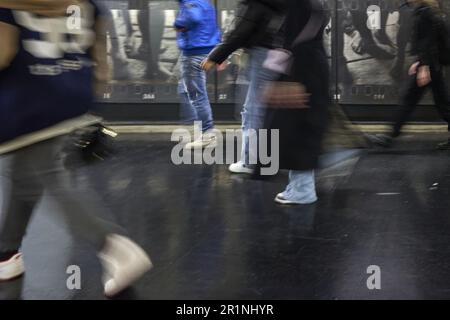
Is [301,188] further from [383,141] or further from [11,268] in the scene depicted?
[383,141]

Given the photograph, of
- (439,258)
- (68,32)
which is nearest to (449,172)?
Result: (439,258)

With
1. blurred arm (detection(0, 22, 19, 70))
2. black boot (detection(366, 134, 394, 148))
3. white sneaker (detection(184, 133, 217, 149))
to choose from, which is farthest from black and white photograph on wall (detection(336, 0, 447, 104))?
blurred arm (detection(0, 22, 19, 70))

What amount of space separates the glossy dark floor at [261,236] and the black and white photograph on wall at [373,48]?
7.04ft

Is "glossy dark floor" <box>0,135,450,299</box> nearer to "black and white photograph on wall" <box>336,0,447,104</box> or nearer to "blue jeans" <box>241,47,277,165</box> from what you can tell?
"blue jeans" <box>241,47,277,165</box>

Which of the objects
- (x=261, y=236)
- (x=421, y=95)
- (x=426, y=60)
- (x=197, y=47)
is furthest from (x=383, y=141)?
(x=261, y=236)

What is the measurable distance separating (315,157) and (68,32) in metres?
1.95

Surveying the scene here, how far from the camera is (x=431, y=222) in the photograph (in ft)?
14.7

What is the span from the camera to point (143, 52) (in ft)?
27.6

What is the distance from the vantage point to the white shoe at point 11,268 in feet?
11.6

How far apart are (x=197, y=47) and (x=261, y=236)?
2966 mm

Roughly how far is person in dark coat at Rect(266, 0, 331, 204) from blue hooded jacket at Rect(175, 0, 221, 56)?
2387 mm

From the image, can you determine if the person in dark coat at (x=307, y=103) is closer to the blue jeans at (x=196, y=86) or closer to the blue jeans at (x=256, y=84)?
the blue jeans at (x=256, y=84)

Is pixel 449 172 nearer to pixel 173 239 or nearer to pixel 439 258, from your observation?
pixel 439 258

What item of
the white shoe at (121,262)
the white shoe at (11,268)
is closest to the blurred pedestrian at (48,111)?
the white shoe at (121,262)
